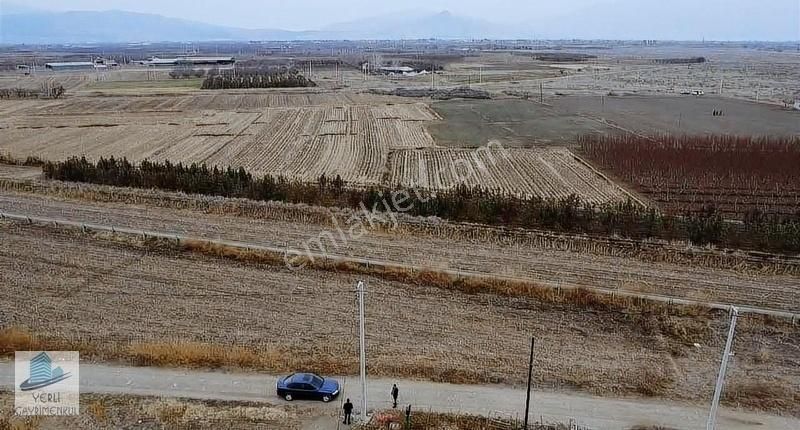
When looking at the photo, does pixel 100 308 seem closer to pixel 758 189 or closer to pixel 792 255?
pixel 792 255

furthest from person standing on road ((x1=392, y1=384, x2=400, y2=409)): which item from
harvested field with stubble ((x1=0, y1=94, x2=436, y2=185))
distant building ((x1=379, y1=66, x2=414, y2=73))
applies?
distant building ((x1=379, y1=66, x2=414, y2=73))

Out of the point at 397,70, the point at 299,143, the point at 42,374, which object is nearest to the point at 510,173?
the point at 299,143

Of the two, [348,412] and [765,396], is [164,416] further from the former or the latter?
[765,396]

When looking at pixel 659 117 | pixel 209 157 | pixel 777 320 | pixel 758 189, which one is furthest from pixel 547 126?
pixel 777 320

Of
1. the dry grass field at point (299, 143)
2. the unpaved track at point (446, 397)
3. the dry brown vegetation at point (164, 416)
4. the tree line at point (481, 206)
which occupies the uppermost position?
the dry grass field at point (299, 143)

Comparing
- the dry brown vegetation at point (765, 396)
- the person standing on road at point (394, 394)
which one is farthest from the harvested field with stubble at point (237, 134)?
the dry brown vegetation at point (765, 396)

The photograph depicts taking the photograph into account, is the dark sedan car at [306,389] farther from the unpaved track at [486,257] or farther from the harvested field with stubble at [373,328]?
the unpaved track at [486,257]
